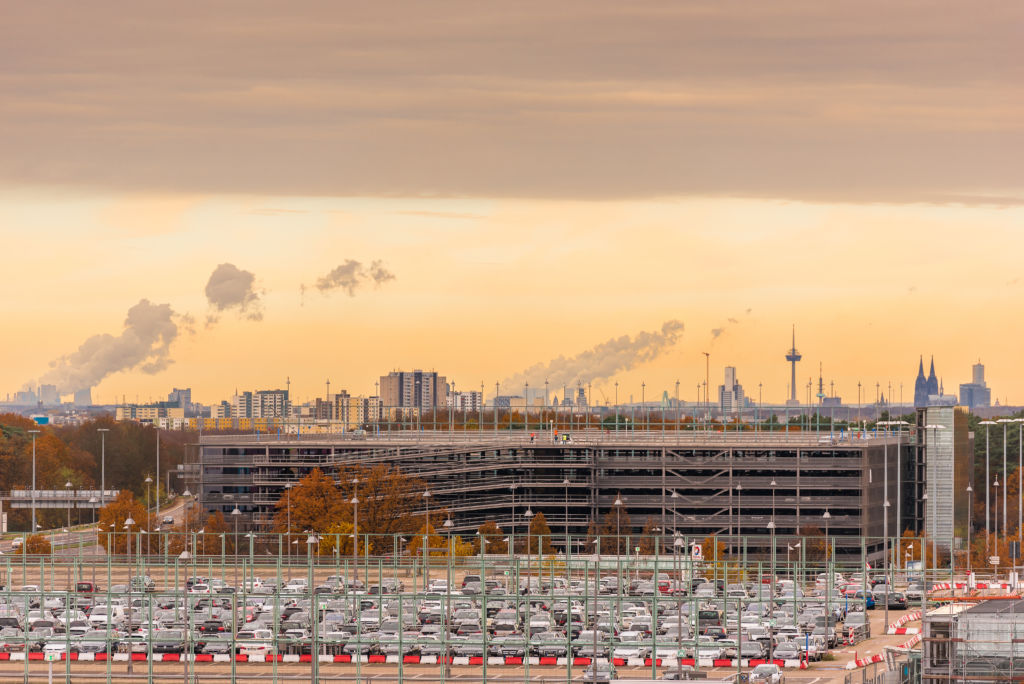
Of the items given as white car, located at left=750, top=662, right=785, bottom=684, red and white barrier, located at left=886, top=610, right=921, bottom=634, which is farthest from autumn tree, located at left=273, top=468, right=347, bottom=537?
white car, located at left=750, top=662, right=785, bottom=684

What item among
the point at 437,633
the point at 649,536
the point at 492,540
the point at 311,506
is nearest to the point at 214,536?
the point at 311,506

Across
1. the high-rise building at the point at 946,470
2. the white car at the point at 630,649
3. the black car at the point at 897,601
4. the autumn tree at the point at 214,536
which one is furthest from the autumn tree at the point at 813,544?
the white car at the point at 630,649

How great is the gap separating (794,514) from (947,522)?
16.6 m

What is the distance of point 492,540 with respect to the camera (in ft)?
460

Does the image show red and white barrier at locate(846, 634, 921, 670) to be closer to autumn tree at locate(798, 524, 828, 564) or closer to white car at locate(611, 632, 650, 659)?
white car at locate(611, 632, 650, 659)

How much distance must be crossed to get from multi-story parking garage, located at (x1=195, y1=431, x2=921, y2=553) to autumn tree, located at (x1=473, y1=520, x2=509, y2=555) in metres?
7.51

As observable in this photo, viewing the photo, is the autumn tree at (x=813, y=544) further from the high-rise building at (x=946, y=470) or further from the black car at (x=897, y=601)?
the black car at (x=897, y=601)

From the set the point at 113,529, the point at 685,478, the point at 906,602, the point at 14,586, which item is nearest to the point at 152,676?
the point at 14,586

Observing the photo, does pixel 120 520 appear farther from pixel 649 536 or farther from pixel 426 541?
pixel 426 541

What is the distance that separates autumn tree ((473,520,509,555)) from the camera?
135000mm

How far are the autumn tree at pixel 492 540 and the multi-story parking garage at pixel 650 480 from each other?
751cm

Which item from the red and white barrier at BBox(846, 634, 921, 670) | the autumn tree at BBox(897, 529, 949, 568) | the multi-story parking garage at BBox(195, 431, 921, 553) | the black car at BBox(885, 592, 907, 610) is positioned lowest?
the red and white barrier at BBox(846, 634, 921, 670)

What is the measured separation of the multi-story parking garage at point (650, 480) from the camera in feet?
517

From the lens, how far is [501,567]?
111500 mm
